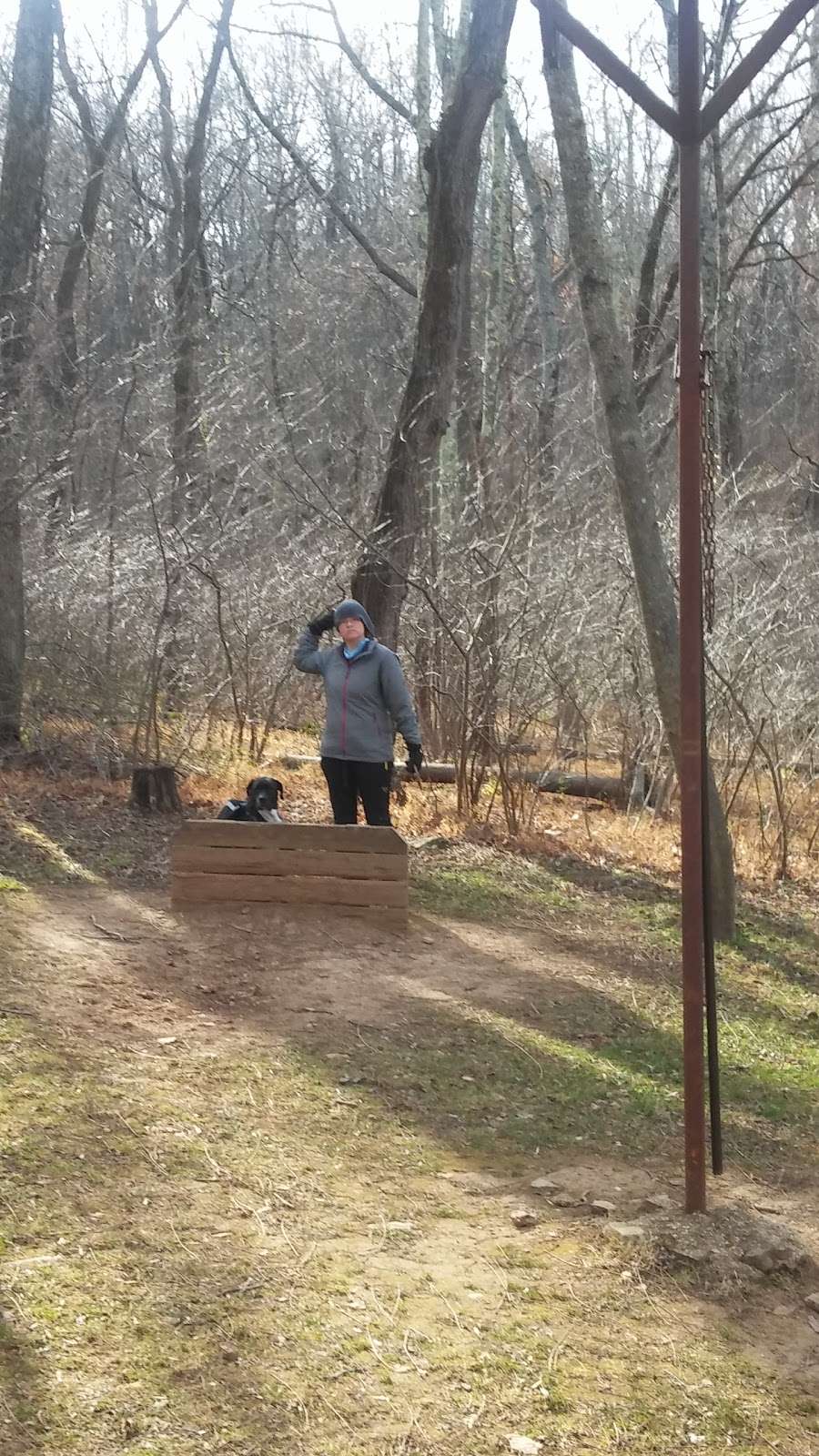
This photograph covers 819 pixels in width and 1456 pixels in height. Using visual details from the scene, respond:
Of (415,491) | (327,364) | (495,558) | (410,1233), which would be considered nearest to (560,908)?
(495,558)

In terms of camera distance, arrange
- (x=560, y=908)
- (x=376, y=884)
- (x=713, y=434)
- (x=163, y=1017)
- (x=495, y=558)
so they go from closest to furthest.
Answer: (x=163, y=1017)
(x=376, y=884)
(x=560, y=908)
(x=495, y=558)
(x=713, y=434)

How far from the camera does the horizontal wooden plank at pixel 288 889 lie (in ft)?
25.6

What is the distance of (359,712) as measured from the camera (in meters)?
8.48

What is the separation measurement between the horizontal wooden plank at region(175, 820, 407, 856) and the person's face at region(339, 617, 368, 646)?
132 cm

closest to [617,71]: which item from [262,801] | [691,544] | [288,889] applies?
[691,544]

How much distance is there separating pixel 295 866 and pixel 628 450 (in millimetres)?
3580

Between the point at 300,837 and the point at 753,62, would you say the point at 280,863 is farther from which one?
the point at 753,62

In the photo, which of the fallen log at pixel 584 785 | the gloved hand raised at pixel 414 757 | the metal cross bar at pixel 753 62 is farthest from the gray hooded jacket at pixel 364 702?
the metal cross bar at pixel 753 62

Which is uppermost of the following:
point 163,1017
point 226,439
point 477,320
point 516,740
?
point 477,320

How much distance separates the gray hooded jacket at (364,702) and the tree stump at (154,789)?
2.15m

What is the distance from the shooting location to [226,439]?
709 inches

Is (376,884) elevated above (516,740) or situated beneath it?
situated beneath

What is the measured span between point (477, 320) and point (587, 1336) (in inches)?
771

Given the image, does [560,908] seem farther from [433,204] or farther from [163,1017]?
[433,204]
